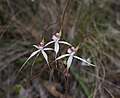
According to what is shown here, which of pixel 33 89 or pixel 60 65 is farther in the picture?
pixel 33 89

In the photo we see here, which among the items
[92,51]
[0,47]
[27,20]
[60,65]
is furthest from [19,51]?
[60,65]

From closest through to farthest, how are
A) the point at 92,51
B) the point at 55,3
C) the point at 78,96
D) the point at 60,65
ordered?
the point at 60,65
the point at 78,96
the point at 92,51
the point at 55,3

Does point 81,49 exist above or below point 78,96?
above

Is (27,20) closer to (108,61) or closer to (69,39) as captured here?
(69,39)

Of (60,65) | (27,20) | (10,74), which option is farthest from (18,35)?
(60,65)

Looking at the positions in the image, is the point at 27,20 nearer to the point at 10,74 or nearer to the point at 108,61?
the point at 10,74

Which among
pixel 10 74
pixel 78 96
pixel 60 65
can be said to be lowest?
pixel 78 96

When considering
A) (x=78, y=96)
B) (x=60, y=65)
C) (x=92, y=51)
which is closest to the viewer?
(x=60, y=65)

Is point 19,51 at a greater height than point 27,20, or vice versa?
point 27,20

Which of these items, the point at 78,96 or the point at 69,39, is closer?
the point at 78,96
